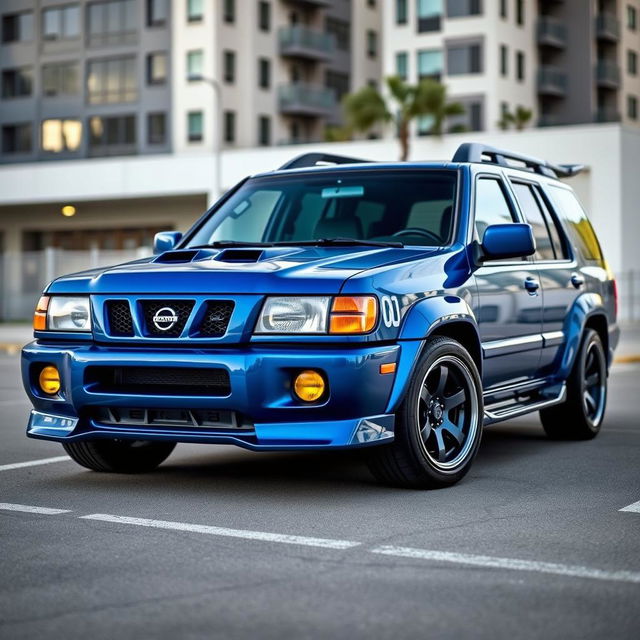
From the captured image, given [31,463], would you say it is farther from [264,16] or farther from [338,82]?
[338,82]

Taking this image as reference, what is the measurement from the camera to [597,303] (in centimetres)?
935

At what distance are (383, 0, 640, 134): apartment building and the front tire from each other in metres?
48.3

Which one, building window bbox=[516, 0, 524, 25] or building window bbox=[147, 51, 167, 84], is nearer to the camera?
building window bbox=[147, 51, 167, 84]

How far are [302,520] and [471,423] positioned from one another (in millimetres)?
1518

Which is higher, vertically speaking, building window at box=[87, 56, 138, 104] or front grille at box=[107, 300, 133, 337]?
building window at box=[87, 56, 138, 104]

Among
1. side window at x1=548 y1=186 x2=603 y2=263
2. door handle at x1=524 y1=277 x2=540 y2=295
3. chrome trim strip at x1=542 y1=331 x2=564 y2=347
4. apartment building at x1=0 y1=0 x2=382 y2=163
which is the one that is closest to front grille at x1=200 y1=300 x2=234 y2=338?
door handle at x1=524 y1=277 x2=540 y2=295

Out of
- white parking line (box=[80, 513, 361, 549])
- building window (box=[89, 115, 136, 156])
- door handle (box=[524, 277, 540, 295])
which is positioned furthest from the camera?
building window (box=[89, 115, 136, 156])

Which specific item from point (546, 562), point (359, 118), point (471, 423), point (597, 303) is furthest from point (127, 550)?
point (359, 118)

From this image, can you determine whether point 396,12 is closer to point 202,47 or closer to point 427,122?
point 427,122

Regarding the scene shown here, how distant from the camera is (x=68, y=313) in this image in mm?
6855

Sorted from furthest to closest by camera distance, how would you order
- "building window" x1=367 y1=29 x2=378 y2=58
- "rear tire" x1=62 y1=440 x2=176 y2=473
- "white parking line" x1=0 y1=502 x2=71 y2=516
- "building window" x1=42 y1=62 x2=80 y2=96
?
"building window" x1=367 y1=29 x2=378 y2=58, "building window" x1=42 y1=62 x2=80 y2=96, "rear tire" x1=62 y1=440 x2=176 y2=473, "white parking line" x1=0 y1=502 x2=71 y2=516

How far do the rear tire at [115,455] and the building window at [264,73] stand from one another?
52547 mm

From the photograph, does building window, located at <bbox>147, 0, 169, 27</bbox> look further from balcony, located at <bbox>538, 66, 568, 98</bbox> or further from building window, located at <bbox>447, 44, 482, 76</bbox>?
balcony, located at <bbox>538, 66, 568, 98</bbox>

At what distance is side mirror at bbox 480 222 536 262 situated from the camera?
23.9ft
